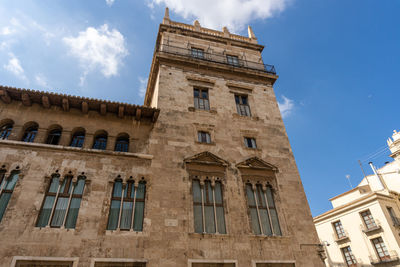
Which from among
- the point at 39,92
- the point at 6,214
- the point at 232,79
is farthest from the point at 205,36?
the point at 6,214

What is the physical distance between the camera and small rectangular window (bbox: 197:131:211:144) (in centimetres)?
1451

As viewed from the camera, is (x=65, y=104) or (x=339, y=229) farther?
(x=339, y=229)

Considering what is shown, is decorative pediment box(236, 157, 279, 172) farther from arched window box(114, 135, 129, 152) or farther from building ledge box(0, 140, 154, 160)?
arched window box(114, 135, 129, 152)

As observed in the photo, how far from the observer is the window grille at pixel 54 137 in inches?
503

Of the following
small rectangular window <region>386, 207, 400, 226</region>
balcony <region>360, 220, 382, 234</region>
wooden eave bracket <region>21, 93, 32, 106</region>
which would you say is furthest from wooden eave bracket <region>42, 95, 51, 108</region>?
small rectangular window <region>386, 207, 400, 226</region>

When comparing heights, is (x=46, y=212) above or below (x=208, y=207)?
below

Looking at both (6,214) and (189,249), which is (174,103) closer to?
(189,249)

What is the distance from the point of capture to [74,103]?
13.2m

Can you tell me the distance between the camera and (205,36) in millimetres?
20156

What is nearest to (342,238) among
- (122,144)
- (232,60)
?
(232,60)

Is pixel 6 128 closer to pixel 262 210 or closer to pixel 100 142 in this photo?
pixel 100 142

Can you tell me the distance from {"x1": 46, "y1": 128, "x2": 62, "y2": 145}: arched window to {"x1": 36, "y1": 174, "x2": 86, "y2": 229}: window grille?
218 centimetres

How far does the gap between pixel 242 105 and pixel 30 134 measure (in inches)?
482

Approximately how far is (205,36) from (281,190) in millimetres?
13054
